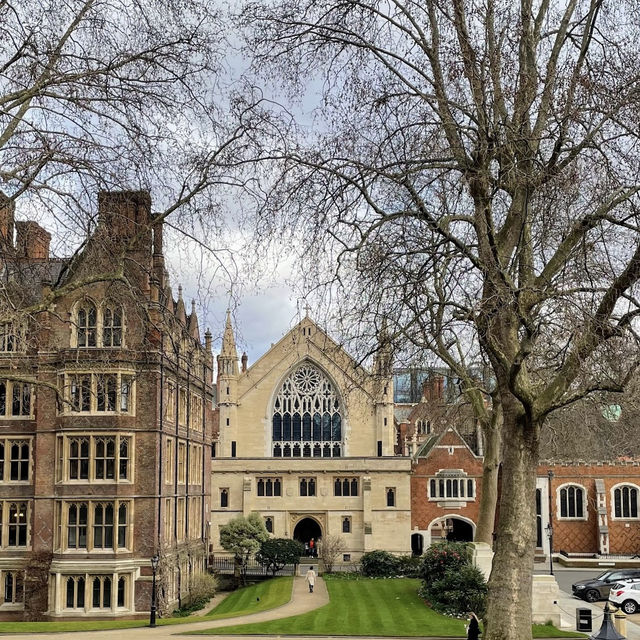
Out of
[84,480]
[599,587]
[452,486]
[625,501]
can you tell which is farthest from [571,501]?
[84,480]

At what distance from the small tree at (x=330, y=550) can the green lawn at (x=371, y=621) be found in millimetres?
11784

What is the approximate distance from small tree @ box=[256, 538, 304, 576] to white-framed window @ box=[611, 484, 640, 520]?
19.1 meters

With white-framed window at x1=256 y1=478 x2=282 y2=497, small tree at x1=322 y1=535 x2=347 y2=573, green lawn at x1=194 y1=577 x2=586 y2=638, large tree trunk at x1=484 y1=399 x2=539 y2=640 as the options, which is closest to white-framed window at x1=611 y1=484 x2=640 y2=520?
small tree at x1=322 y1=535 x2=347 y2=573

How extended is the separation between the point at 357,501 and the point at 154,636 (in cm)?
3048

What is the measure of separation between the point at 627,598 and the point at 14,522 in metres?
19.5

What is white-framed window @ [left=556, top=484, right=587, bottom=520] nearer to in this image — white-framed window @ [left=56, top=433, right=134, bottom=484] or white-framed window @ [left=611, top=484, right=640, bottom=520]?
white-framed window @ [left=611, top=484, right=640, bottom=520]

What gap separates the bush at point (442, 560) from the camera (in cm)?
2605

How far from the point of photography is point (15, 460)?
1149 inches

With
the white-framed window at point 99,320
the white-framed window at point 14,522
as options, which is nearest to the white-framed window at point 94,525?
the white-framed window at point 14,522

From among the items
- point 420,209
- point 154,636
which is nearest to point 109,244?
point 420,209

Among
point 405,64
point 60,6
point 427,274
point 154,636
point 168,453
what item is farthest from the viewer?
point 168,453

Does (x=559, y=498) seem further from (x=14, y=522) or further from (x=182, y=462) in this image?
(x=14, y=522)

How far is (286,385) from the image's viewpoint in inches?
2103

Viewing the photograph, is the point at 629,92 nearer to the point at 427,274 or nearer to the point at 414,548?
the point at 427,274
